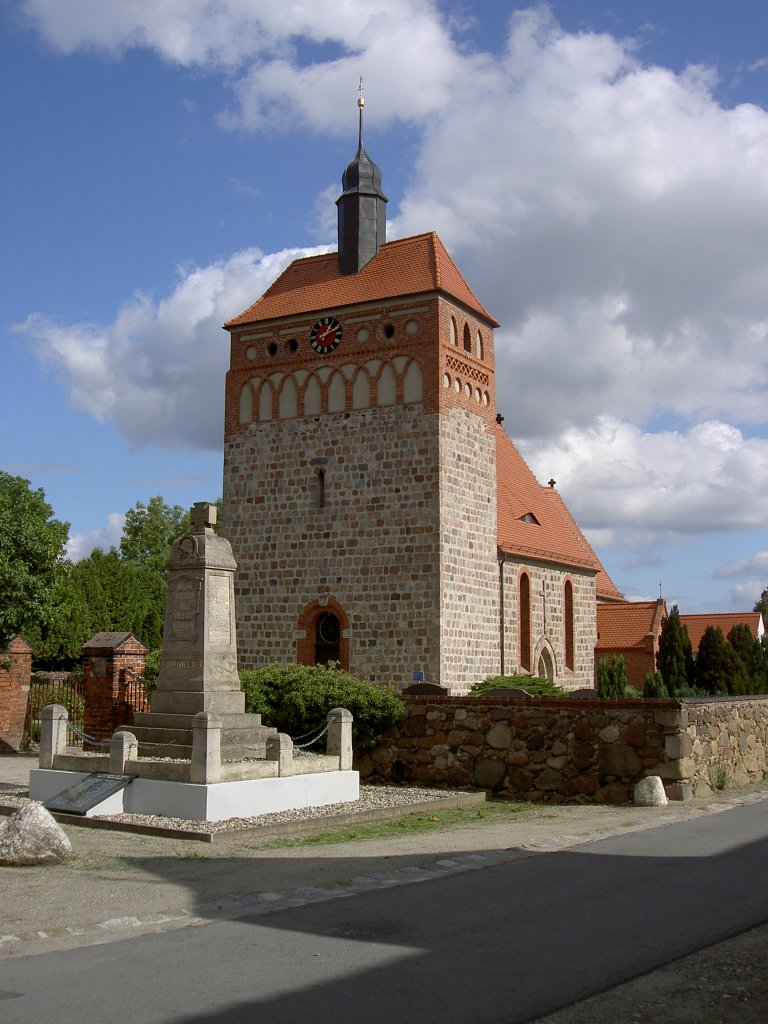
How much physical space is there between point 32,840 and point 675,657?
86.8ft

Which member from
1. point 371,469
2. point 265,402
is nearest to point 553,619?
point 371,469

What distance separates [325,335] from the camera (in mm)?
26031

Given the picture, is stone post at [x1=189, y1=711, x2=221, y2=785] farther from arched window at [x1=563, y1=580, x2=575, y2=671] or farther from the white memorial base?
arched window at [x1=563, y1=580, x2=575, y2=671]

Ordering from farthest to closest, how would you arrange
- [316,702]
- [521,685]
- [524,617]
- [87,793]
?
[524,617], [521,685], [316,702], [87,793]

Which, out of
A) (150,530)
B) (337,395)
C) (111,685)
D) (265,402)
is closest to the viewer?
(111,685)

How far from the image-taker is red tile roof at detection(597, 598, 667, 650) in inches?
1567

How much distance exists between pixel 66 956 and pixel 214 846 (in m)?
4.76

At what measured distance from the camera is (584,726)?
1559 centimetres

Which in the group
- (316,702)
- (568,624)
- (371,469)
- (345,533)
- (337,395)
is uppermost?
(337,395)

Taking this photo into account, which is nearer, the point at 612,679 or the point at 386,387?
the point at 386,387

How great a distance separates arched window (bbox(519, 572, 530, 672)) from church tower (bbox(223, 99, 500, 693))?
7.35 ft

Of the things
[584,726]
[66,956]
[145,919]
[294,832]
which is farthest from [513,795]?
[66,956]

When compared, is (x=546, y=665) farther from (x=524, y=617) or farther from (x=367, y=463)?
(x=367, y=463)

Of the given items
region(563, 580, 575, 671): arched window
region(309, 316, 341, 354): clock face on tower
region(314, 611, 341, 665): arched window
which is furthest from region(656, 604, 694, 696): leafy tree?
region(309, 316, 341, 354): clock face on tower
